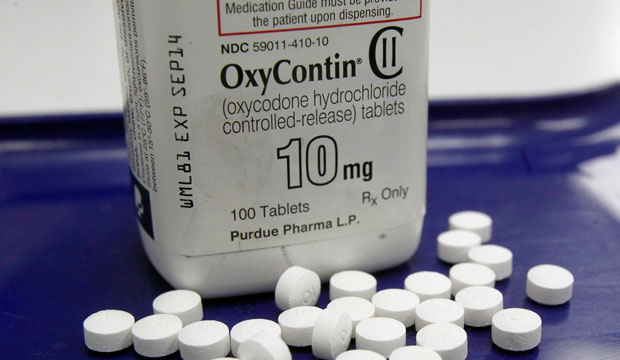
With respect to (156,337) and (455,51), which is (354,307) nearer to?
(156,337)

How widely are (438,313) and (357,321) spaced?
6cm

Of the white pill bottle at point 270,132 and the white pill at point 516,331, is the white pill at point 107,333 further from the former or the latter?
the white pill at point 516,331

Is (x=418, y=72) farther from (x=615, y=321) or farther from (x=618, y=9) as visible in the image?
(x=618, y=9)

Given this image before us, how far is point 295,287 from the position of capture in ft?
1.95

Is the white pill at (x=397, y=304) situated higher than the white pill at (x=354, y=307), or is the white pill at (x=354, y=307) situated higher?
the white pill at (x=354, y=307)

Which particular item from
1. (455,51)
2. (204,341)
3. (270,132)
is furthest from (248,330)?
(455,51)

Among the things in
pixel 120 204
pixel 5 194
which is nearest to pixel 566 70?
pixel 120 204

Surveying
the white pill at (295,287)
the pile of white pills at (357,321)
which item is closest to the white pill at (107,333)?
the pile of white pills at (357,321)

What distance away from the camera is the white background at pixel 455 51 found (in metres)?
0.85

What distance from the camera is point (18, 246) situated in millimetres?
724

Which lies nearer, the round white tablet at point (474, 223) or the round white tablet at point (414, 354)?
the round white tablet at point (414, 354)

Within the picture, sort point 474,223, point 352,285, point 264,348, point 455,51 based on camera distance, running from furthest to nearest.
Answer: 1. point 455,51
2. point 474,223
3. point 352,285
4. point 264,348

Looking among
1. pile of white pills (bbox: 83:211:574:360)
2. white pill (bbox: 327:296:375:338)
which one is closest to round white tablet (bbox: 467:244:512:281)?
pile of white pills (bbox: 83:211:574:360)

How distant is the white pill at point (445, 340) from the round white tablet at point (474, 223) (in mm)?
165
